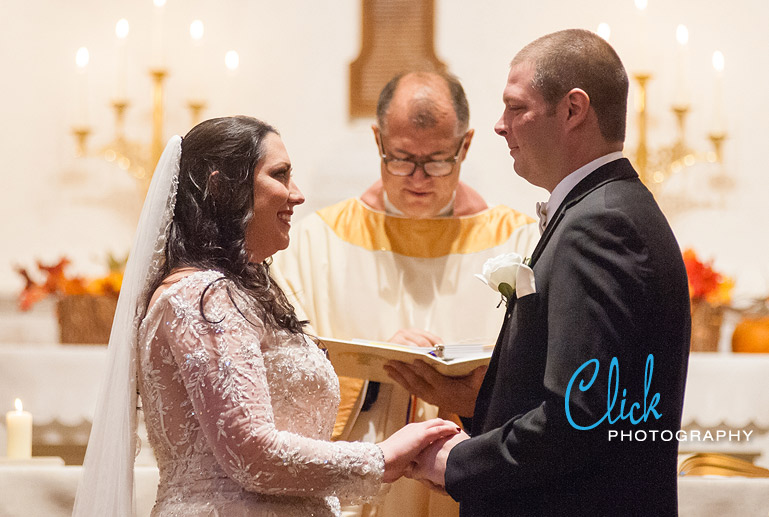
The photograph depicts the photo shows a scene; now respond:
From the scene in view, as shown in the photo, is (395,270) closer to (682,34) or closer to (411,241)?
(411,241)

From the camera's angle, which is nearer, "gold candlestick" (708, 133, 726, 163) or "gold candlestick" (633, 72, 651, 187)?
"gold candlestick" (633, 72, 651, 187)

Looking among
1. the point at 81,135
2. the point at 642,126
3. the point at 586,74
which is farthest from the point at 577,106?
the point at 81,135

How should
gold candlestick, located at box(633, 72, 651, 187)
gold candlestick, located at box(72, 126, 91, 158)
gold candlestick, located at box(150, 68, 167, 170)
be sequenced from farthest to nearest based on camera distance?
gold candlestick, located at box(72, 126, 91, 158) < gold candlestick, located at box(150, 68, 167, 170) < gold candlestick, located at box(633, 72, 651, 187)

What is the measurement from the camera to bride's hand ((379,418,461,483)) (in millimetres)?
2543

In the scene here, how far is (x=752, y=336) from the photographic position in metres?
4.82

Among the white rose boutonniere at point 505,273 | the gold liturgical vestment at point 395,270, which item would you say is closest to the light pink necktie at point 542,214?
the white rose boutonniere at point 505,273

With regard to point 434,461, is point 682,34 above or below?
above

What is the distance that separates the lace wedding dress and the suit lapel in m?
0.74

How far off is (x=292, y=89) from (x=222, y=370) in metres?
3.62

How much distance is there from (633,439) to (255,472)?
925 millimetres

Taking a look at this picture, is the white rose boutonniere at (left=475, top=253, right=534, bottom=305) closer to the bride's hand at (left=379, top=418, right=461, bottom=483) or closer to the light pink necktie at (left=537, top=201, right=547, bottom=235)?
the light pink necktie at (left=537, top=201, right=547, bottom=235)

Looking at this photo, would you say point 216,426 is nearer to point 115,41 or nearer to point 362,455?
point 362,455

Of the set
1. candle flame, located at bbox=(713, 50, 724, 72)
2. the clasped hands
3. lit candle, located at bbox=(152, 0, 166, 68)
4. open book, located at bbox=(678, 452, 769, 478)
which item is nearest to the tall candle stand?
candle flame, located at bbox=(713, 50, 724, 72)

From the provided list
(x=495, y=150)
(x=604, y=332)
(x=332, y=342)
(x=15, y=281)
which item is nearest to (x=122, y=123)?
(x=15, y=281)
